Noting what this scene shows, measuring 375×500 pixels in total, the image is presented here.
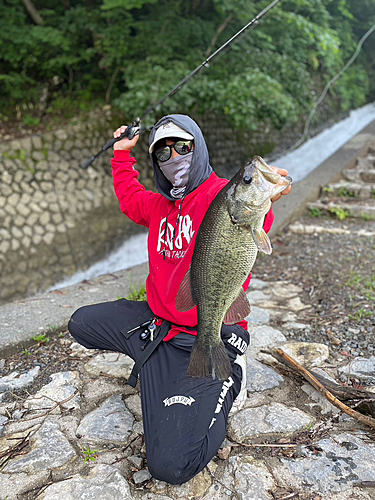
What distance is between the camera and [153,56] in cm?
746

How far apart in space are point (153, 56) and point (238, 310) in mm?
6333

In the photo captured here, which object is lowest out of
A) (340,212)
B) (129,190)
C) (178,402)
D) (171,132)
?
(340,212)

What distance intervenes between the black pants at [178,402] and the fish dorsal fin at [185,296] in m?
0.43

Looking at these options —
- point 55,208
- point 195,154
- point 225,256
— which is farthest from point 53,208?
point 225,256

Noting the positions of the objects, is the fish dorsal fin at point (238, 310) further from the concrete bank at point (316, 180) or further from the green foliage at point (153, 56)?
the green foliage at point (153, 56)

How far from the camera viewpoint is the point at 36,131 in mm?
7848

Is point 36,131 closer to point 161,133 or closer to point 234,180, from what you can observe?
point 161,133

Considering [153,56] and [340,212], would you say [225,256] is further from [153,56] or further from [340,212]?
[153,56]

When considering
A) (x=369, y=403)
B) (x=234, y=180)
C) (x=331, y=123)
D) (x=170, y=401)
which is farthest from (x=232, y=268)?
(x=331, y=123)

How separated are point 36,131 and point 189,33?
10.7 ft

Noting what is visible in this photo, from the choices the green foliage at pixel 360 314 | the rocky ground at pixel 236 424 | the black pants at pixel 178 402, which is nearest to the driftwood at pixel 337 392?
the rocky ground at pixel 236 424

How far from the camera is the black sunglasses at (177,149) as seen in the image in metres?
2.62

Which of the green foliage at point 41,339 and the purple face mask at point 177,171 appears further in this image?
the green foliage at point 41,339

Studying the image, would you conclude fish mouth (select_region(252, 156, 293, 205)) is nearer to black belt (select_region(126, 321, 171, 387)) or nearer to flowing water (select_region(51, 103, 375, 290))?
black belt (select_region(126, 321, 171, 387))
